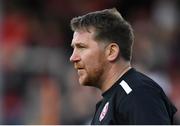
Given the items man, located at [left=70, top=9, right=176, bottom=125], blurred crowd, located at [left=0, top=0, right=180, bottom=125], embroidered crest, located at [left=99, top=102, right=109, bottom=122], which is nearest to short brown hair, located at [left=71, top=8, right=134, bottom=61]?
man, located at [left=70, top=9, right=176, bottom=125]

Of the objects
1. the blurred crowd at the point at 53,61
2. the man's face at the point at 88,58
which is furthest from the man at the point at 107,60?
the blurred crowd at the point at 53,61

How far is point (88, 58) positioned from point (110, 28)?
26 centimetres

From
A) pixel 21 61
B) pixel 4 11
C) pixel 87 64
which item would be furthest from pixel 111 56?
pixel 4 11

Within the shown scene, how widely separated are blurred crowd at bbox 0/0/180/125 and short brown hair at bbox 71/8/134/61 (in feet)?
13.0

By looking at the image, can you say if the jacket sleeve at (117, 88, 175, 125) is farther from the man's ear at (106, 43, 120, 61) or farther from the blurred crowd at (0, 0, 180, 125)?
the blurred crowd at (0, 0, 180, 125)

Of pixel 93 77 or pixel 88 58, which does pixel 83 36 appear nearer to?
→ pixel 88 58

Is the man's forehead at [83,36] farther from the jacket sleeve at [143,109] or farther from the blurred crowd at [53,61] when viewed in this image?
the blurred crowd at [53,61]

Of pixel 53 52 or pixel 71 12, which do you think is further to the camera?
pixel 71 12

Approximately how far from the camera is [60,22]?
10469mm

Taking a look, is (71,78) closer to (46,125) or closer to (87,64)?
(46,125)

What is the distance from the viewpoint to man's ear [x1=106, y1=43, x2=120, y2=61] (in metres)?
4.33

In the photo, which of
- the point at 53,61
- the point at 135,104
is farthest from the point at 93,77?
the point at 53,61

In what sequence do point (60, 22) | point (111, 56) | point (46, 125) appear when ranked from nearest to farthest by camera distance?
point (111, 56) → point (46, 125) → point (60, 22)

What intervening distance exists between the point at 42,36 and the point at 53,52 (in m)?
0.43
